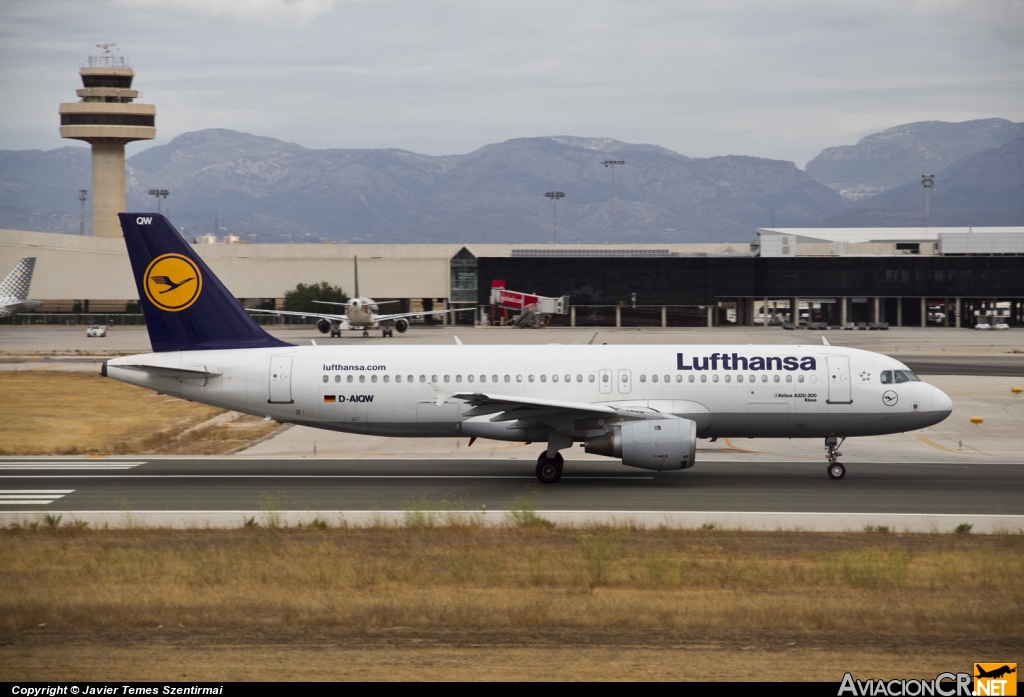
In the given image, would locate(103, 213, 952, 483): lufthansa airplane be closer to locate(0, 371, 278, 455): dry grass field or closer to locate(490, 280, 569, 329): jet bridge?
locate(0, 371, 278, 455): dry grass field

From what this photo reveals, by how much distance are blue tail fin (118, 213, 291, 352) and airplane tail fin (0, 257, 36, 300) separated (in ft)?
240

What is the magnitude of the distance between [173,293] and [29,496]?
7.08 metres

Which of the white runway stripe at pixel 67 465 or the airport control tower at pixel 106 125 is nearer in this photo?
the white runway stripe at pixel 67 465

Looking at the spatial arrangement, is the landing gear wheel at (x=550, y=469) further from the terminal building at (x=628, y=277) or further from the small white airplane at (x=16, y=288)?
the terminal building at (x=628, y=277)

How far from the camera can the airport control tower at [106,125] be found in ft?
552

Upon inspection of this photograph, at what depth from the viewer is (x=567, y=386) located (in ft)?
92.6

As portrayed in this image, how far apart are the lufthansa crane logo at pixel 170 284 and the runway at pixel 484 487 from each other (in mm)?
5259

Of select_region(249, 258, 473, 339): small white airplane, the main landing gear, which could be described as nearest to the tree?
select_region(249, 258, 473, 339): small white airplane

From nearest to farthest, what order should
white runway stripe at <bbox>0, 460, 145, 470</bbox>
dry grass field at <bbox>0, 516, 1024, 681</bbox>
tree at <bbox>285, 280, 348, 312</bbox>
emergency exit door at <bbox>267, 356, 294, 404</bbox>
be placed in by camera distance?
dry grass field at <bbox>0, 516, 1024, 681</bbox>, emergency exit door at <bbox>267, 356, 294, 404</bbox>, white runway stripe at <bbox>0, 460, 145, 470</bbox>, tree at <bbox>285, 280, 348, 312</bbox>

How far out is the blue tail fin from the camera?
28.7 meters

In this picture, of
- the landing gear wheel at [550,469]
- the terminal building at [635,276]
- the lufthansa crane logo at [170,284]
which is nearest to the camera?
the landing gear wheel at [550,469]

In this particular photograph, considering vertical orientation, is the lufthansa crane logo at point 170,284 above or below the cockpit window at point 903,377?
above

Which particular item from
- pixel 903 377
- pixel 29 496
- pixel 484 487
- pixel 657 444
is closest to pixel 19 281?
pixel 29 496

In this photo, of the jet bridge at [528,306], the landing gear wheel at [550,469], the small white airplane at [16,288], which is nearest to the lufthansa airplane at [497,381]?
the landing gear wheel at [550,469]
